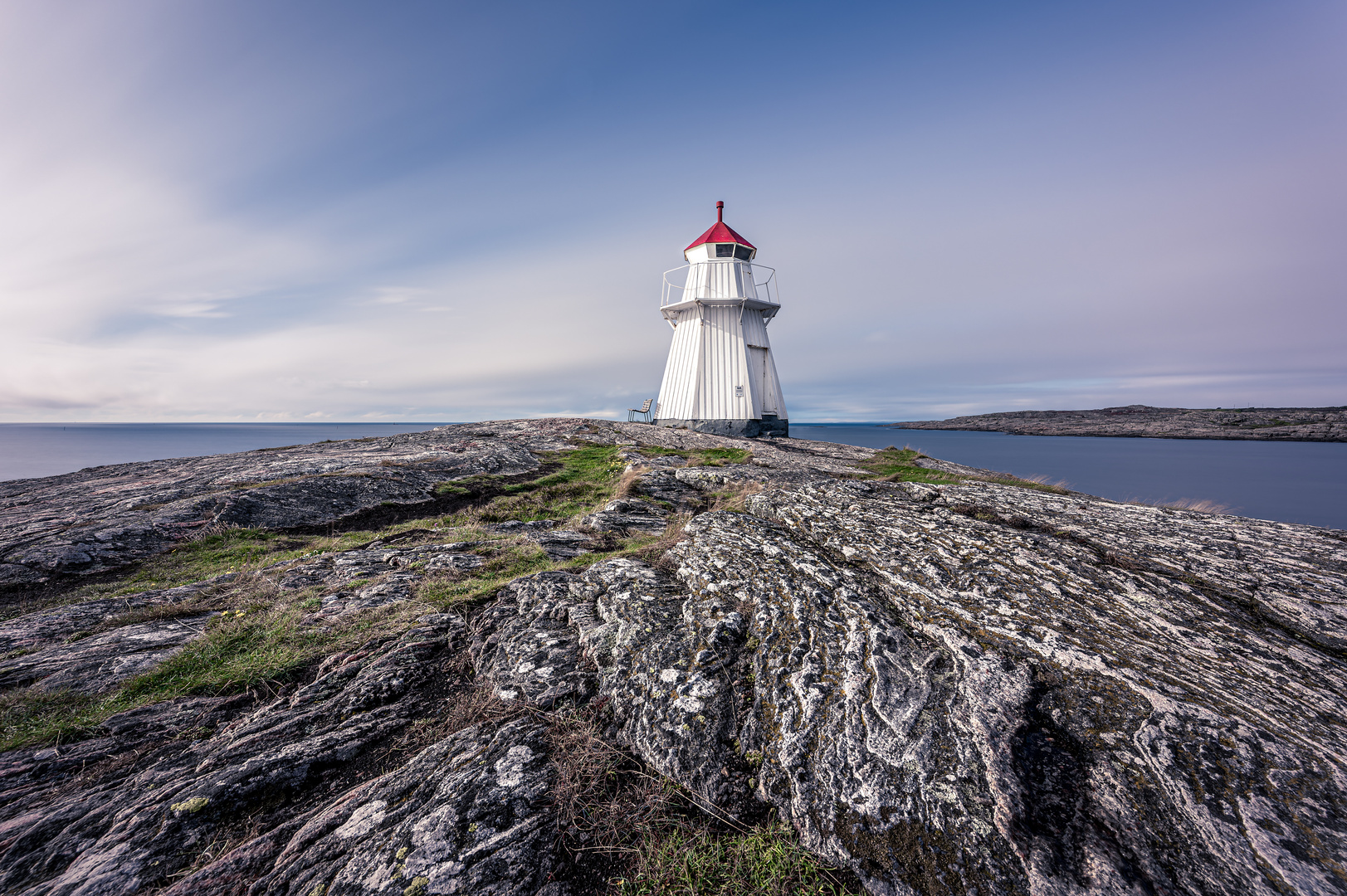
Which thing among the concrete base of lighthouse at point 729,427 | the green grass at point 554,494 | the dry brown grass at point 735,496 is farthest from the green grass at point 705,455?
the concrete base of lighthouse at point 729,427

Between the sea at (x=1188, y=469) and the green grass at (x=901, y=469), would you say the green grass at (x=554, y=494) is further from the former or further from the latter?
the sea at (x=1188, y=469)

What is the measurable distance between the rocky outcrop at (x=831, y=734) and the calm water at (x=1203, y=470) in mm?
13082

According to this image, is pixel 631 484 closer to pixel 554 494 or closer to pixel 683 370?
pixel 554 494

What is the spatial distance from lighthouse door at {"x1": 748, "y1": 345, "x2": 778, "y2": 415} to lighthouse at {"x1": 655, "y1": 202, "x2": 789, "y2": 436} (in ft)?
0.24

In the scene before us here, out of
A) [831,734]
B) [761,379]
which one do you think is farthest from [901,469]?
[831,734]

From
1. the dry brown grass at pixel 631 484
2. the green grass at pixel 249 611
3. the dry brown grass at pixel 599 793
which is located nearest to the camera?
the dry brown grass at pixel 599 793

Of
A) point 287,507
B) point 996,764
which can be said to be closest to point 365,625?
point 996,764

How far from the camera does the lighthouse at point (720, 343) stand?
33.8 m

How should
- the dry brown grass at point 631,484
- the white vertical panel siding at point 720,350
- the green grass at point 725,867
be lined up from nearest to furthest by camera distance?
the green grass at point 725,867, the dry brown grass at point 631,484, the white vertical panel siding at point 720,350

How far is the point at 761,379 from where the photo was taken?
35.6 meters

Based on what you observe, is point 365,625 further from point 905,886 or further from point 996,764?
point 996,764

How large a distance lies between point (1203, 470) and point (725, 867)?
59887 mm

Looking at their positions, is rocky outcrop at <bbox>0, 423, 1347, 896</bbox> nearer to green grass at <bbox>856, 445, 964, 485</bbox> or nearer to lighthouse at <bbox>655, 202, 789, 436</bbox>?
green grass at <bbox>856, 445, 964, 485</bbox>

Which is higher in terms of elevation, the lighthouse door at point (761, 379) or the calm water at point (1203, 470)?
the lighthouse door at point (761, 379)
